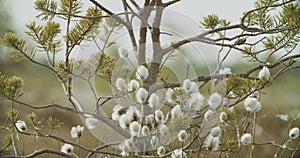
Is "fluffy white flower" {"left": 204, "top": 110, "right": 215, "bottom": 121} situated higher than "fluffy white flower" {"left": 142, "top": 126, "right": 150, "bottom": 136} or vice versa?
"fluffy white flower" {"left": 204, "top": 110, "right": 215, "bottom": 121}

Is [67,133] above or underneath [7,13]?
underneath

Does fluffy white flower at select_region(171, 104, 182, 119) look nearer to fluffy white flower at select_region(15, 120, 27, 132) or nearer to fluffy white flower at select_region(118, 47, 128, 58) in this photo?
fluffy white flower at select_region(118, 47, 128, 58)

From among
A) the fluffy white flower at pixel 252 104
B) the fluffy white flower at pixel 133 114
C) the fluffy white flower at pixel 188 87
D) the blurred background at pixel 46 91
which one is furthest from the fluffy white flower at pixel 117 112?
the blurred background at pixel 46 91

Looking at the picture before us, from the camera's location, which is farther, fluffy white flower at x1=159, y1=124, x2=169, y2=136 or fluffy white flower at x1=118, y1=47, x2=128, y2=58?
fluffy white flower at x1=118, y1=47, x2=128, y2=58

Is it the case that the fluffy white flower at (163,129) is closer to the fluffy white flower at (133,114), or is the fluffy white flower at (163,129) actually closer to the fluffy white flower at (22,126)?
the fluffy white flower at (133,114)

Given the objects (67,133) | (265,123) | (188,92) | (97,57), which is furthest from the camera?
(67,133)

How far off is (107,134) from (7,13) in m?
2.49

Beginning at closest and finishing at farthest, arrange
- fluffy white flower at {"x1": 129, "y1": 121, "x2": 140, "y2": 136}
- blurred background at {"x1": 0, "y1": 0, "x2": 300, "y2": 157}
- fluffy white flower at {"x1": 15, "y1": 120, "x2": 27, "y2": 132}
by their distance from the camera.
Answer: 1. fluffy white flower at {"x1": 129, "y1": 121, "x2": 140, "y2": 136}
2. fluffy white flower at {"x1": 15, "y1": 120, "x2": 27, "y2": 132}
3. blurred background at {"x1": 0, "y1": 0, "x2": 300, "y2": 157}

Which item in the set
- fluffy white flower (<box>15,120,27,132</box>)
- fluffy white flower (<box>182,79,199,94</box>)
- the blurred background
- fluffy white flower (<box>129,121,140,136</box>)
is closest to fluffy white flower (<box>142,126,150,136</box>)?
fluffy white flower (<box>129,121,140,136</box>)

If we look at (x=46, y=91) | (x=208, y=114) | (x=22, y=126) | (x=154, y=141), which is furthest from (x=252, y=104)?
(x=46, y=91)

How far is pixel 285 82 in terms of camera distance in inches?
136

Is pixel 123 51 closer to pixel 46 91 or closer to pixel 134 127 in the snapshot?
pixel 134 127

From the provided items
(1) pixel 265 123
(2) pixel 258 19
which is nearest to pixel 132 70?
(2) pixel 258 19

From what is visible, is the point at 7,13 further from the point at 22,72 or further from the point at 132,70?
the point at 132,70
